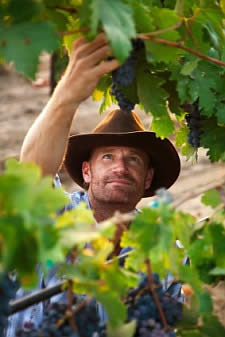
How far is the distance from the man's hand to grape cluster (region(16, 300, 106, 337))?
1.88ft

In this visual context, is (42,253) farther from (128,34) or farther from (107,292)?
(128,34)

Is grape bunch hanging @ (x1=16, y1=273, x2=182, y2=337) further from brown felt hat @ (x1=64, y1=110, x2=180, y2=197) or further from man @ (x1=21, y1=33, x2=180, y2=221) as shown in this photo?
brown felt hat @ (x1=64, y1=110, x2=180, y2=197)

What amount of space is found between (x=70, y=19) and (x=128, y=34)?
396 mm

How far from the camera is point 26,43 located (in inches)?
63.4

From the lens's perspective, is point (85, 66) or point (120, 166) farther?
point (120, 166)

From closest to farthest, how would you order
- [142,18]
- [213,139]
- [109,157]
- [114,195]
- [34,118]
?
[142,18] → [213,139] → [114,195] → [109,157] → [34,118]

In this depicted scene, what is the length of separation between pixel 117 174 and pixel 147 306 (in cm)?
133

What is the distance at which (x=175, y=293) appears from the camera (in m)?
2.70

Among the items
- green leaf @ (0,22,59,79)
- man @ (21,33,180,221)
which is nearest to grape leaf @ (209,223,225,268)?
green leaf @ (0,22,59,79)

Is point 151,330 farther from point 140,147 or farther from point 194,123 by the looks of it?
point 140,147

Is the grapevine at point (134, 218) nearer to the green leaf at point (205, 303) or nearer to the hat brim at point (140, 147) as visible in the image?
the green leaf at point (205, 303)

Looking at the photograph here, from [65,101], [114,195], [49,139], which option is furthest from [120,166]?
[65,101]

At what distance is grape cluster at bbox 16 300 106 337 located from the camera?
171 centimetres

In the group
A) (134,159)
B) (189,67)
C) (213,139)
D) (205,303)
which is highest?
(189,67)
